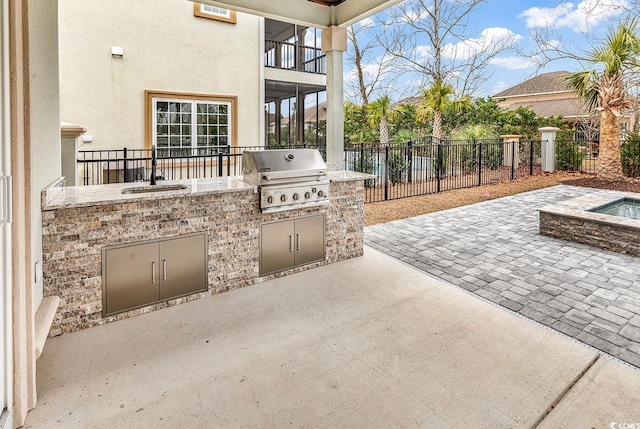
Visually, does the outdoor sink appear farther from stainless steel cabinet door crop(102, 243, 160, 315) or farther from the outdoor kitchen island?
stainless steel cabinet door crop(102, 243, 160, 315)

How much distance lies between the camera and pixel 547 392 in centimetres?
228

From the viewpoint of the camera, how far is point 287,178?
12.9 ft

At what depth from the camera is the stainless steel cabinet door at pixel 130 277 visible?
3.15 meters

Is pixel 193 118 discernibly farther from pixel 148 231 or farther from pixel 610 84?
pixel 610 84

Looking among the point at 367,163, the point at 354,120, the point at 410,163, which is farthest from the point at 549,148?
the point at 354,120

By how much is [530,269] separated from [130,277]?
435cm

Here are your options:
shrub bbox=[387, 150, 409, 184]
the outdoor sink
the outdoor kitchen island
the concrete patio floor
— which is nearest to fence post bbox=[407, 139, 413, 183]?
shrub bbox=[387, 150, 409, 184]

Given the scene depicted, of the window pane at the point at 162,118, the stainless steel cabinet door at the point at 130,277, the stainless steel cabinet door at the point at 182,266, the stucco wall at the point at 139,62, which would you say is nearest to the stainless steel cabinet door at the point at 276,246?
the stainless steel cabinet door at the point at 182,266

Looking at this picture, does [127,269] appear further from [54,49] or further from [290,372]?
[54,49]

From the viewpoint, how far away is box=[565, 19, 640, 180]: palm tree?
1034cm

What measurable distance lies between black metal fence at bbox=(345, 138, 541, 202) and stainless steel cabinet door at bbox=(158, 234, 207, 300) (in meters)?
6.05

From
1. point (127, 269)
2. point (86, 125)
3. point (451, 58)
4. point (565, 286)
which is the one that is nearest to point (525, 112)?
point (451, 58)

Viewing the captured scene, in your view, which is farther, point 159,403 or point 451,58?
point 451,58

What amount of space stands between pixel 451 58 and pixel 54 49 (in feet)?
56.1
